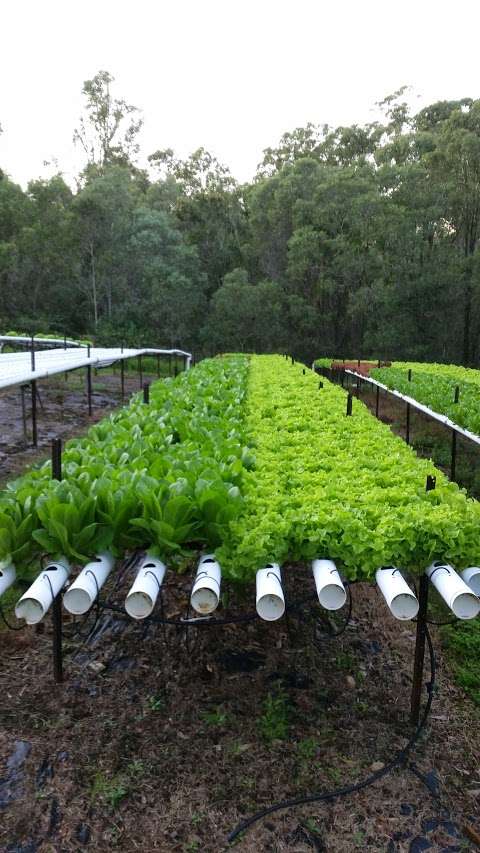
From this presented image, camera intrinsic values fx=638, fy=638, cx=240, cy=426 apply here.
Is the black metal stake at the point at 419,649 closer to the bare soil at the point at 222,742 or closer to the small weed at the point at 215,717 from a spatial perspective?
the bare soil at the point at 222,742

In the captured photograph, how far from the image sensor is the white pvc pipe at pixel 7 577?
3326mm

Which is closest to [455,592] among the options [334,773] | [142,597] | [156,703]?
[334,773]

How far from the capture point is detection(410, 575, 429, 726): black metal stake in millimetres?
3562

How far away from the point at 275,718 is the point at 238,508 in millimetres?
1338

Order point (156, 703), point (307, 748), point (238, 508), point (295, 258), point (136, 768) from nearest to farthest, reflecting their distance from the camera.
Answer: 1. point (136, 768)
2. point (307, 748)
3. point (238, 508)
4. point (156, 703)
5. point (295, 258)

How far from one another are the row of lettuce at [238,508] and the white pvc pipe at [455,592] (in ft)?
0.36

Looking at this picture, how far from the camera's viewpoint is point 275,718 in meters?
3.93

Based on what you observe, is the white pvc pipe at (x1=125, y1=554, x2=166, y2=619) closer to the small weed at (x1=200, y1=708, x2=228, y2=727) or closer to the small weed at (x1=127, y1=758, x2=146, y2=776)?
the small weed at (x1=127, y1=758, x2=146, y2=776)

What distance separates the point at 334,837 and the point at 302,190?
34.1 m

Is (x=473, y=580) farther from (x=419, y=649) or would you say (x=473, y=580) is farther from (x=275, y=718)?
(x=275, y=718)

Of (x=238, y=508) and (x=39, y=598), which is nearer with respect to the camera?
(x=39, y=598)

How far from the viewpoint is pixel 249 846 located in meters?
3.05

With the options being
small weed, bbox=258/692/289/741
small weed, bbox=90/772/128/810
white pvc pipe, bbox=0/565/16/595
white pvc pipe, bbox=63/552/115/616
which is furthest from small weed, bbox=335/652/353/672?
white pvc pipe, bbox=0/565/16/595

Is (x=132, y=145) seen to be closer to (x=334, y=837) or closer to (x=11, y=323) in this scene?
(x=11, y=323)
